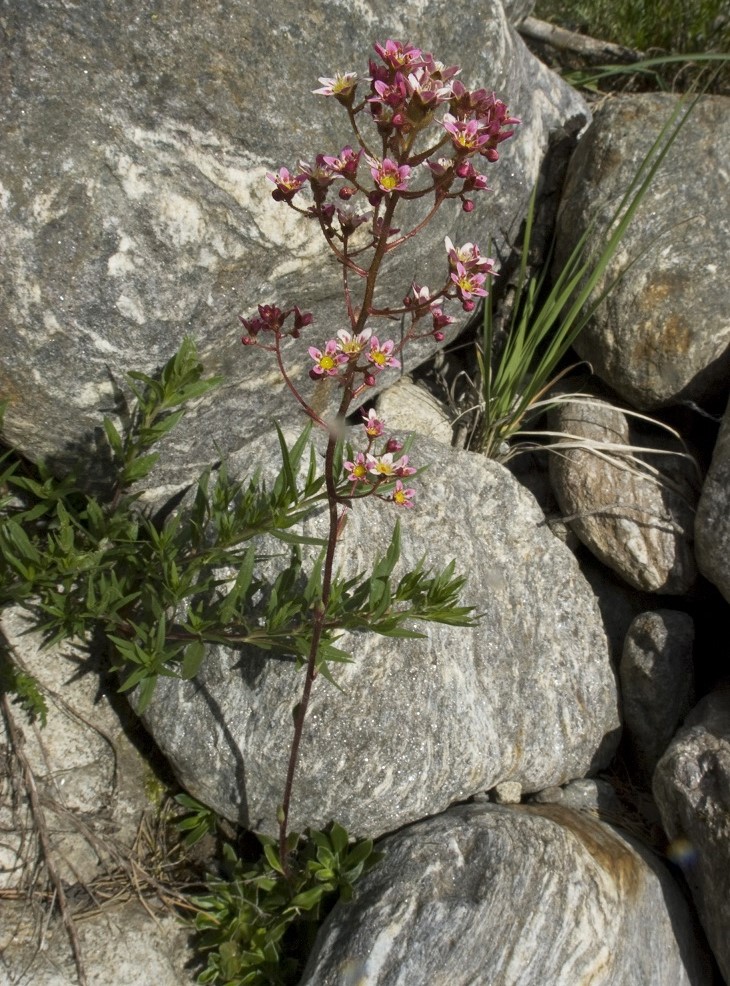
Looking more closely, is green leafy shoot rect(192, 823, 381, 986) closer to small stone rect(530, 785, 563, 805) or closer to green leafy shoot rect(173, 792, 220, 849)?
green leafy shoot rect(173, 792, 220, 849)

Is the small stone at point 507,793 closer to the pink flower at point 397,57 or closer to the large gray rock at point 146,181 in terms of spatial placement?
the large gray rock at point 146,181

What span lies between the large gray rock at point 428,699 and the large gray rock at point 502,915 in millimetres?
260

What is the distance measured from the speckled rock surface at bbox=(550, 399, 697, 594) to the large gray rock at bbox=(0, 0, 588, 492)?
1.44 meters

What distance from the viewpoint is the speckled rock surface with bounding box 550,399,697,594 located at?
386 centimetres

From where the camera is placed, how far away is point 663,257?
396 cm

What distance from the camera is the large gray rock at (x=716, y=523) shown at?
140 inches

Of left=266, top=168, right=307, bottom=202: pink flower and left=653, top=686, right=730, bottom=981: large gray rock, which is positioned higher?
left=266, top=168, right=307, bottom=202: pink flower

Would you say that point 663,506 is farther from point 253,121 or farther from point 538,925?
point 253,121

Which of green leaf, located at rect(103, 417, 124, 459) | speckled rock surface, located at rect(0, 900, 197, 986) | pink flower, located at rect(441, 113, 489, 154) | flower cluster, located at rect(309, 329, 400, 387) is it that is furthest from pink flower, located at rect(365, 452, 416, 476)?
speckled rock surface, located at rect(0, 900, 197, 986)

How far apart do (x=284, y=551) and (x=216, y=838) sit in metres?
1.16

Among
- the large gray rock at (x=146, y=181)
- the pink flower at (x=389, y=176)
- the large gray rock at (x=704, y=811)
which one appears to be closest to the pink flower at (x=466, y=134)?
the pink flower at (x=389, y=176)

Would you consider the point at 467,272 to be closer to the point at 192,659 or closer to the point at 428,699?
the point at 192,659

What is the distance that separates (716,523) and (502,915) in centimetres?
171

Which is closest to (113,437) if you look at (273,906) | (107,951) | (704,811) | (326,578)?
(326,578)
